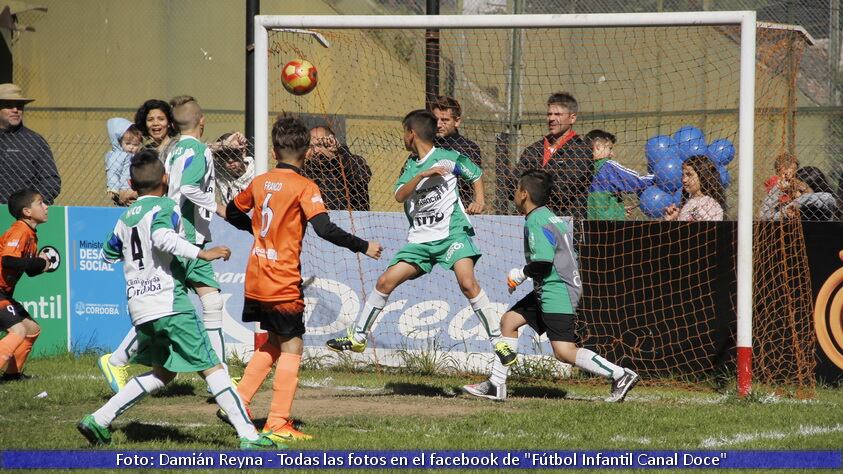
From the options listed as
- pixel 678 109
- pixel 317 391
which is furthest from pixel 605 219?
pixel 678 109

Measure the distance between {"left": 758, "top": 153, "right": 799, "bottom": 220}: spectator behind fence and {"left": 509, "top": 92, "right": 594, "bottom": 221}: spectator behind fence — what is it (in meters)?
1.53

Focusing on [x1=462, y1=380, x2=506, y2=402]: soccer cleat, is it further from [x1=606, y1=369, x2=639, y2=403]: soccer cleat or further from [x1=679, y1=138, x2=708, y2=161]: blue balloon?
[x1=679, y1=138, x2=708, y2=161]: blue balloon

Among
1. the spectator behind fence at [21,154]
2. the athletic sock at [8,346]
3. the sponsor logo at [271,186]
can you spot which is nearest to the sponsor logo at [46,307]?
the spectator behind fence at [21,154]

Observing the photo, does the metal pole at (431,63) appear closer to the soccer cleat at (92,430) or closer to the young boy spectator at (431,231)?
the young boy spectator at (431,231)

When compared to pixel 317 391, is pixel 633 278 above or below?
above

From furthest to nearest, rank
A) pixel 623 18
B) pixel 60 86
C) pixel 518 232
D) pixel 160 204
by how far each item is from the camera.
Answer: pixel 60 86 → pixel 518 232 → pixel 623 18 → pixel 160 204

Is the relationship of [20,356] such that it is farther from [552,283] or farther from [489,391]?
[552,283]

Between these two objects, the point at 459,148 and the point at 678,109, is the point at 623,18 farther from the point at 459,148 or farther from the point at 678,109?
the point at 678,109

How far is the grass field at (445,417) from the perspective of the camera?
21.1 ft

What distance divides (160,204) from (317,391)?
9.22 ft

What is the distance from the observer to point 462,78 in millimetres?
13430

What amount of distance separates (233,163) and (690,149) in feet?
13.9

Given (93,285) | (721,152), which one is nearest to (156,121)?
(93,285)

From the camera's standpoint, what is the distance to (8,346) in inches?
344
